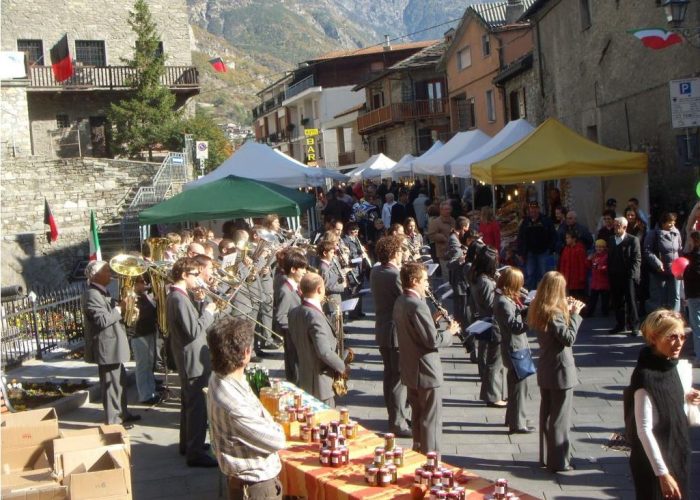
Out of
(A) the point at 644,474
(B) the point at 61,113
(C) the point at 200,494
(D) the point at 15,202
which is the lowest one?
(C) the point at 200,494

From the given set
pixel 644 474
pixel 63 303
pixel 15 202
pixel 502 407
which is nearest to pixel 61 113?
pixel 15 202

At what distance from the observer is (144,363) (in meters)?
9.22

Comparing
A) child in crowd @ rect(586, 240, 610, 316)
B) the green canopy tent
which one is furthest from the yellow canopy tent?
the green canopy tent

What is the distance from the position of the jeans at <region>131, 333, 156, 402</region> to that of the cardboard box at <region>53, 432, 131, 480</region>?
10.3 feet

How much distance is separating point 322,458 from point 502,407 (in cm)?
362

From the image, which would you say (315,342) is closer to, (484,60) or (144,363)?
(144,363)

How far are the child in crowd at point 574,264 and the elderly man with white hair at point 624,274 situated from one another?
86 cm

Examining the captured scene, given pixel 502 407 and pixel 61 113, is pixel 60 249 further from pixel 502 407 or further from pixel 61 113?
pixel 502 407

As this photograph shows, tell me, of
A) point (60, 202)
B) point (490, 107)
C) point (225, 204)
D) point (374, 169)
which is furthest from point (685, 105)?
point (60, 202)

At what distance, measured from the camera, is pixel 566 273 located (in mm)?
12375

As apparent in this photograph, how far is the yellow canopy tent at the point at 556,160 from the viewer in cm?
1365

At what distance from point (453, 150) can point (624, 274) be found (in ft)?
31.4

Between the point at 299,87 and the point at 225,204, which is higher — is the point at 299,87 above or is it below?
above

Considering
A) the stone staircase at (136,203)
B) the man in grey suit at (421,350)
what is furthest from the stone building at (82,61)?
the man in grey suit at (421,350)
